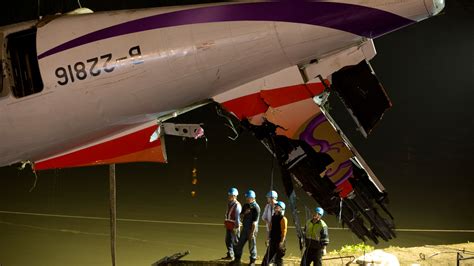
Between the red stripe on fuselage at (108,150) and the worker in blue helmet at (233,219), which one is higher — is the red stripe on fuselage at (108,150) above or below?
above

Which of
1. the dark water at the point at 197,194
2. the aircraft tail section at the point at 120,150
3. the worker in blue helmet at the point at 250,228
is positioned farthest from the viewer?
the dark water at the point at 197,194

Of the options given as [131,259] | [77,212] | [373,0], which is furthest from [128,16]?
[77,212]

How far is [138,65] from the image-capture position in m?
6.54

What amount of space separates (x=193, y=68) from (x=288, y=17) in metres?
1.24

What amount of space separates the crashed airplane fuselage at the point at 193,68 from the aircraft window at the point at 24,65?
12 mm

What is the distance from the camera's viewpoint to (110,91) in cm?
666

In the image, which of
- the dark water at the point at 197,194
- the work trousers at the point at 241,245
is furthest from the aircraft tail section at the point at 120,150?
the dark water at the point at 197,194

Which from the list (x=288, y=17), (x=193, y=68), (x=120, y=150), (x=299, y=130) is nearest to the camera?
(x=288, y=17)

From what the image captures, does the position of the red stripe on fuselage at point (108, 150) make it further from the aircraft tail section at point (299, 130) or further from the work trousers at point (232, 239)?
the work trousers at point (232, 239)

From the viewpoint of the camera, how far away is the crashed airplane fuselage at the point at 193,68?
6324mm

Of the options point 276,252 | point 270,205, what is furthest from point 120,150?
point 270,205

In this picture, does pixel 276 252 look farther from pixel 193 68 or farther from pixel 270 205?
pixel 193 68

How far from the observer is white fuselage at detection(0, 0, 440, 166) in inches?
252

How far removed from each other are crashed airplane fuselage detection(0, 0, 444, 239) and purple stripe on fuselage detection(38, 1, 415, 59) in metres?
0.01
